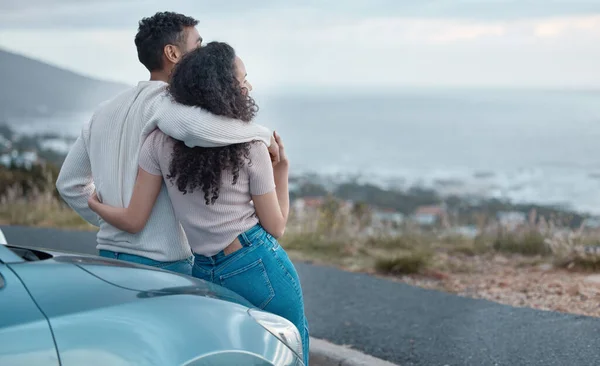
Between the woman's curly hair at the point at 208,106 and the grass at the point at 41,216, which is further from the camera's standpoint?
the grass at the point at 41,216

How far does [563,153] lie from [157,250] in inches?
1938

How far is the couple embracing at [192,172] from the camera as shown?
123 inches

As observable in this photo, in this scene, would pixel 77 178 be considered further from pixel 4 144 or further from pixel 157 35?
pixel 4 144

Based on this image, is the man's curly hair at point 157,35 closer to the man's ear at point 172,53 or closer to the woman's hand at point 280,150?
the man's ear at point 172,53

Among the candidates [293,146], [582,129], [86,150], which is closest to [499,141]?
[582,129]

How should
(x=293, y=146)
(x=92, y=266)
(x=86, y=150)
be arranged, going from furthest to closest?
(x=293, y=146) → (x=86, y=150) → (x=92, y=266)

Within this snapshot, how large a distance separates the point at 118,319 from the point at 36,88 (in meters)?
49.3

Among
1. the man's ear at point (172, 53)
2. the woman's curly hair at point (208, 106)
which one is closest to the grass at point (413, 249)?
the man's ear at point (172, 53)

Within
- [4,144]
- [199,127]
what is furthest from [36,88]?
[199,127]

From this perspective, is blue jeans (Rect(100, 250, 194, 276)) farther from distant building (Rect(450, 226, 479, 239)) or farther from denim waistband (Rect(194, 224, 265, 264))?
distant building (Rect(450, 226, 479, 239))

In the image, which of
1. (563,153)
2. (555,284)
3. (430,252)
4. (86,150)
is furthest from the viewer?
(563,153)

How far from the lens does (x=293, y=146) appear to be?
5816cm

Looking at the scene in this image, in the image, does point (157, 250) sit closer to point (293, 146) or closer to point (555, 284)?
point (555, 284)

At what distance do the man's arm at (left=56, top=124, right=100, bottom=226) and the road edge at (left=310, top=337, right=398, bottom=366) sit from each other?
2.33 meters
